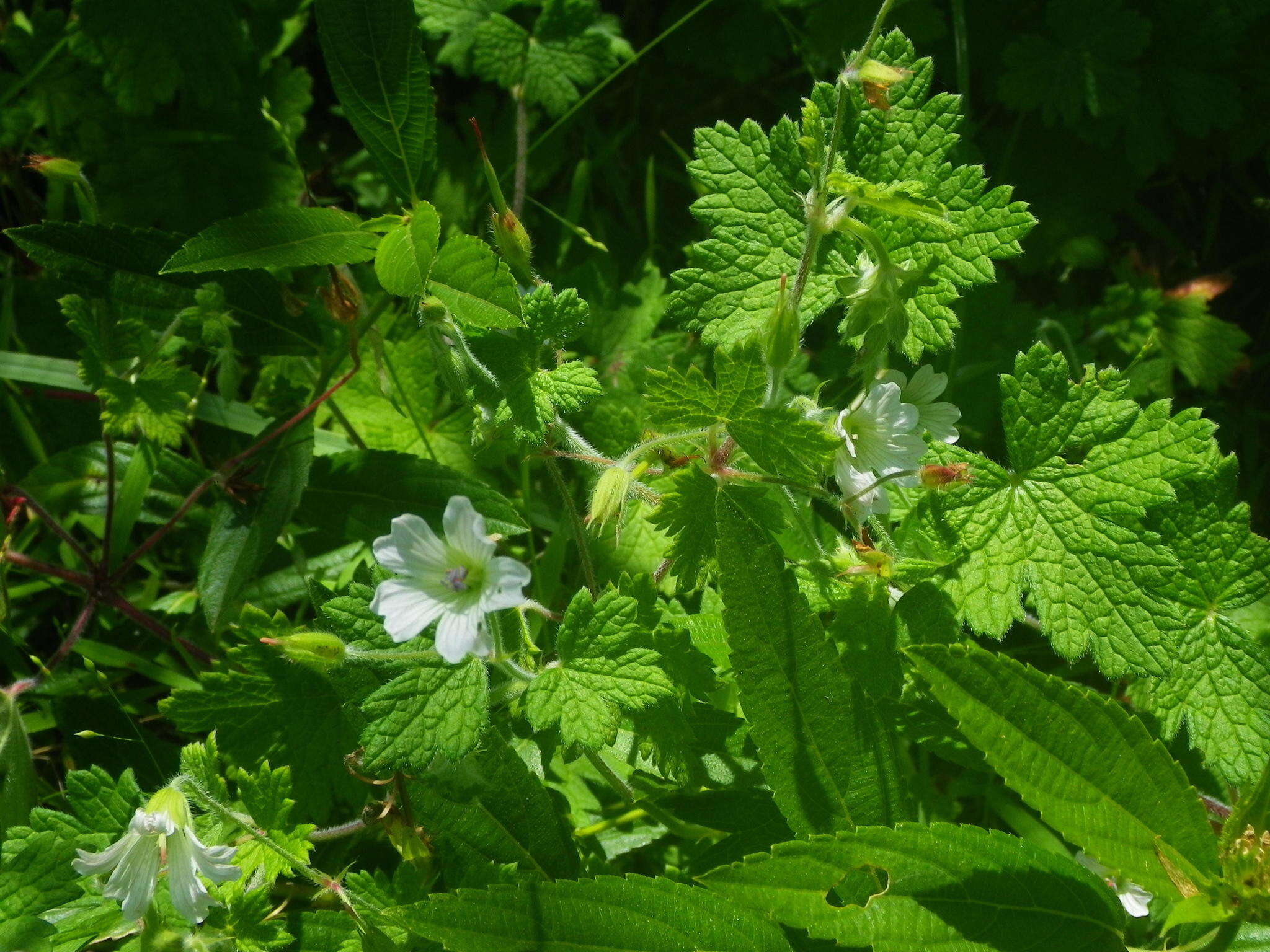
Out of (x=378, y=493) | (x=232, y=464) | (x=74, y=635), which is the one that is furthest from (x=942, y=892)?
(x=74, y=635)

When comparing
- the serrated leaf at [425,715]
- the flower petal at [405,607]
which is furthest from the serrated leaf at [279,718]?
the flower petal at [405,607]

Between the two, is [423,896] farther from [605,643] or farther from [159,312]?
[159,312]

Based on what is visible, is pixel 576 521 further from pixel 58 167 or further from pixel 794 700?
pixel 58 167

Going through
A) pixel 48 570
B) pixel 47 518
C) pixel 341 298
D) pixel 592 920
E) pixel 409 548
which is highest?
pixel 341 298

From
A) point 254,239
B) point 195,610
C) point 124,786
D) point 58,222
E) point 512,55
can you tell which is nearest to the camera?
point 124,786

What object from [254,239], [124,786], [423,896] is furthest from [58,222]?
[423,896]

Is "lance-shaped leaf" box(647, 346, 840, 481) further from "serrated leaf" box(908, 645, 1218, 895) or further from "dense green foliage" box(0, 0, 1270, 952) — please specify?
"serrated leaf" box(908, 645, 1218, 895)

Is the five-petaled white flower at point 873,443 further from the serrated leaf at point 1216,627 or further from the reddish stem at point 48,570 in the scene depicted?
the reddish stem at point 48,570
